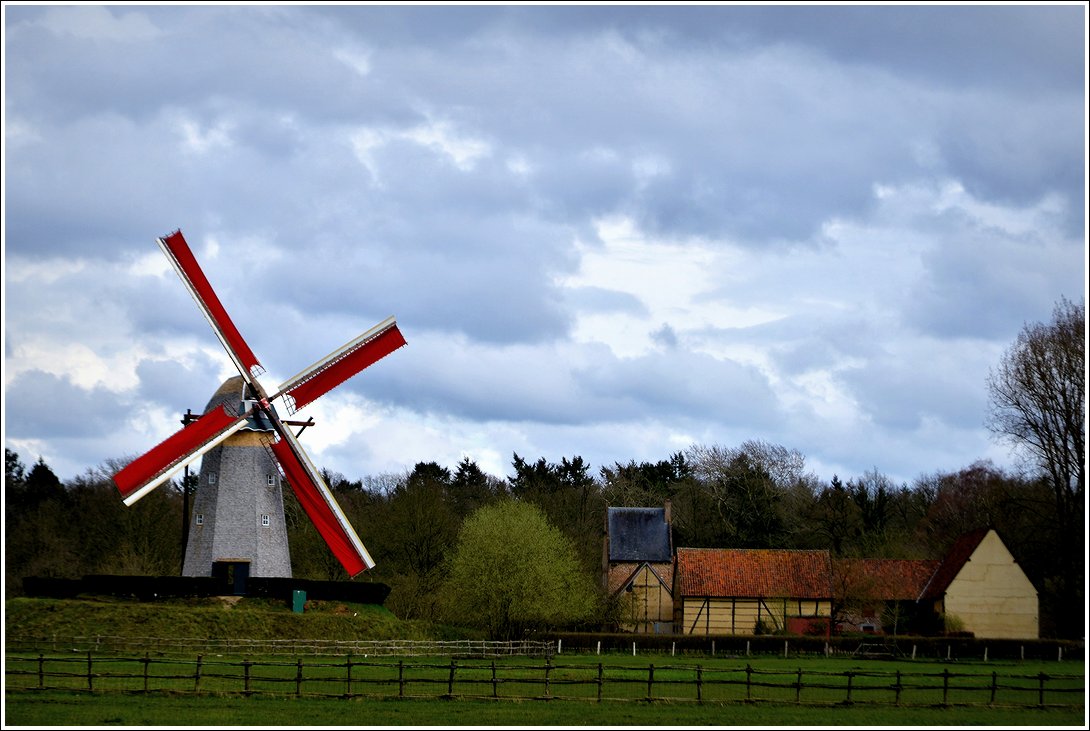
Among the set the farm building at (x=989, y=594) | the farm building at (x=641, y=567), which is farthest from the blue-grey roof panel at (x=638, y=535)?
the farm building at (x=989, y=594)

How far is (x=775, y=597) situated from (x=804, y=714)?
2870cm

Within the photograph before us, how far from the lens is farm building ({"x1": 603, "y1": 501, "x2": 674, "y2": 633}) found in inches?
2172

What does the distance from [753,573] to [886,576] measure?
5.76 metres

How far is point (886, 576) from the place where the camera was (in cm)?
5228

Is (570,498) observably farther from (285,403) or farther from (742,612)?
(285,403)

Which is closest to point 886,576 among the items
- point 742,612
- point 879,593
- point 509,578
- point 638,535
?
point 879,593

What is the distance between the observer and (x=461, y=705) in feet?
81.4

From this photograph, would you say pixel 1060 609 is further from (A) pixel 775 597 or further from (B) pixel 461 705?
(B) pixel 461 705

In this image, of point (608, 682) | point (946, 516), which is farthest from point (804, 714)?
point (946, 516)

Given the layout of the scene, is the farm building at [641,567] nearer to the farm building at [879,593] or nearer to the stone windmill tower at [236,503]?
the farm building at [879,593]

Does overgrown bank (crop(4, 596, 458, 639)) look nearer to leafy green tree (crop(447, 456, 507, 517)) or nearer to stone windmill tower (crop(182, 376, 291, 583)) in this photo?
stone windmill tower (crop(182, 376, 291, 583))

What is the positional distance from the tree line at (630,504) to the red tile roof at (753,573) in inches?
146

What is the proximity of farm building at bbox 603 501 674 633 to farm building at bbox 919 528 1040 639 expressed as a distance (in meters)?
12.8

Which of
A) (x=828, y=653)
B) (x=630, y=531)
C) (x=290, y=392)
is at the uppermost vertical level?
(x=290, y=392)
